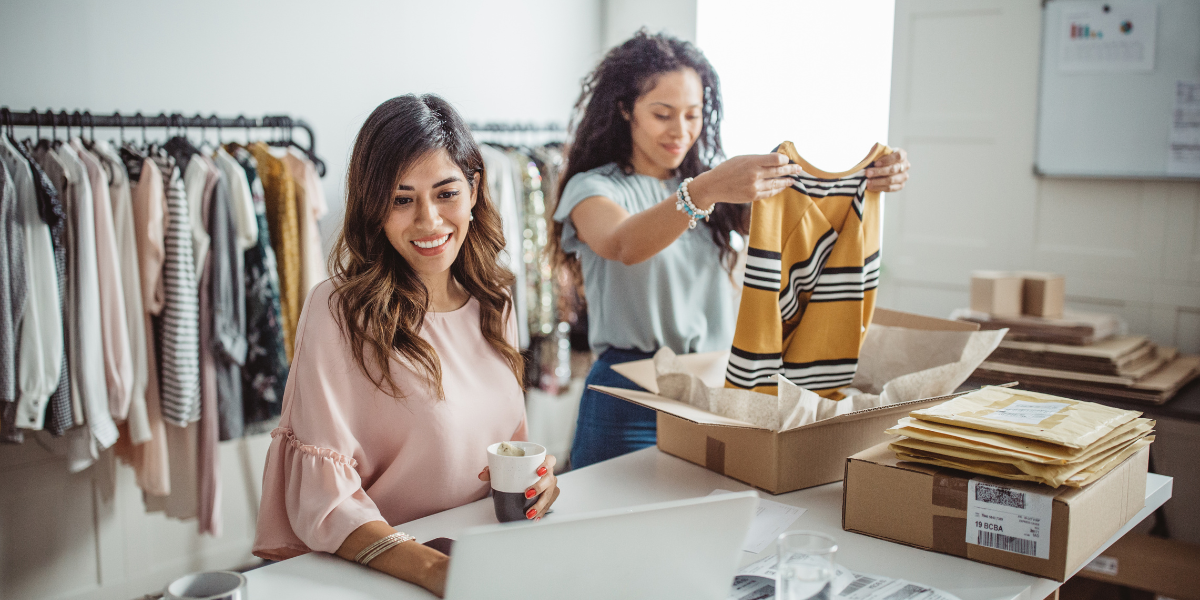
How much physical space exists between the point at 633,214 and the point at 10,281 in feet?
5.12

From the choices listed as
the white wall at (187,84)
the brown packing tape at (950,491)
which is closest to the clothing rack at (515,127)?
the white wall at (187,84)

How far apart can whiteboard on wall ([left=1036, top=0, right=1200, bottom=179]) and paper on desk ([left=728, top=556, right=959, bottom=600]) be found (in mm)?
2174

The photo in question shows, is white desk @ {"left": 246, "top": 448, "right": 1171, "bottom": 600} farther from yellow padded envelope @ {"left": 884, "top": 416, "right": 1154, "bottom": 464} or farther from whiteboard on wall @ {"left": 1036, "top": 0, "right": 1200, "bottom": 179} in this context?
whiteboard on wall @ {"left": 1036, "top": 0, "right": 1200, "bottom": 179}

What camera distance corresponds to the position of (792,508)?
1353 mm

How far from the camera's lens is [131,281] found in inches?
92.4

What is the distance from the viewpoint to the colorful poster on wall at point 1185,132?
258 centimetres

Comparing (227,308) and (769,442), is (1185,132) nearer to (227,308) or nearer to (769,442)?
(769,442)

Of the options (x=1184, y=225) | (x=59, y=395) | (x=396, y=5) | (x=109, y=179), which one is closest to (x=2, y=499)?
(x=59, y=395)

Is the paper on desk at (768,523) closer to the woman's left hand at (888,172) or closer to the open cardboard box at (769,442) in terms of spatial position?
the open cardboard box at (769,442)

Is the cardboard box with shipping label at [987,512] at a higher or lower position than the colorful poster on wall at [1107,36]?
lower

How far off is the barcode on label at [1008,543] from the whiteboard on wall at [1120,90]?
203cm

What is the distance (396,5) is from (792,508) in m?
2.68

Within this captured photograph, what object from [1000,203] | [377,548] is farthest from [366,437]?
[1000,203]

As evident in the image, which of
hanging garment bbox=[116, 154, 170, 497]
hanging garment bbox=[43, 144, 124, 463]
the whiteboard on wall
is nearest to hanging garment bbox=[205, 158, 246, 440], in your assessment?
hanging garment bbox=[116, 154, 170, 497]
